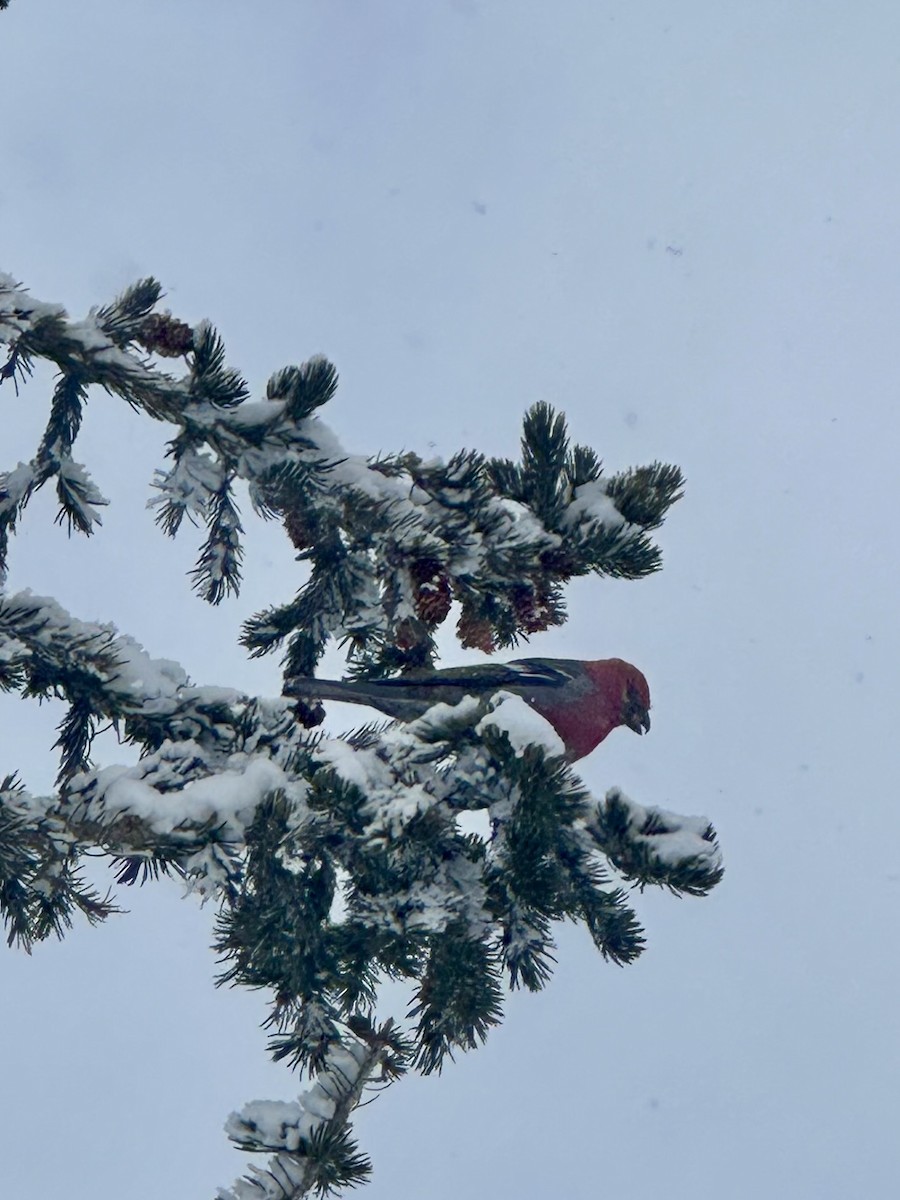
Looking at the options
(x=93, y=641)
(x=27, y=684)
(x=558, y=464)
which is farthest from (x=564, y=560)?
(x=27, y=684)

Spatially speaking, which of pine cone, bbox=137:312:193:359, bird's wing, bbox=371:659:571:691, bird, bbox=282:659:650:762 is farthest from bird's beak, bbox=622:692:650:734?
pine cone, bbox=137:312:193:359

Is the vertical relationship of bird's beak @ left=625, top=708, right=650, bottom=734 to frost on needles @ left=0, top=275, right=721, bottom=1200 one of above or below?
above

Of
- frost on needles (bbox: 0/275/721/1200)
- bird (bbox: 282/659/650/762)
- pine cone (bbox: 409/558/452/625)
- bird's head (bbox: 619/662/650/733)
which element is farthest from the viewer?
bird's head (bbox: 619/662/650/733)

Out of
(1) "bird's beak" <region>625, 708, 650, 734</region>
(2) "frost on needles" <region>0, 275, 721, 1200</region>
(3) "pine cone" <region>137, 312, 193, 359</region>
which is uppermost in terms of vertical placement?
(1) "bird's beak" <region>625, 708, 650, 734</region>

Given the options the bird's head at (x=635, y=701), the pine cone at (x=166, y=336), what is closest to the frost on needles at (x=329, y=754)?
the pine cone at (x=166, y=336)

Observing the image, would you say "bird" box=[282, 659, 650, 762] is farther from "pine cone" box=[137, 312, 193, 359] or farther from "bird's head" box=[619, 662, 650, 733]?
"pine cone" box=[137, 312, 193, 359]

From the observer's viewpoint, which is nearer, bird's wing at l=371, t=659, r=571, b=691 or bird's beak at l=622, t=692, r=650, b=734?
bird's wing at l=371, t=659, r=571, b=691

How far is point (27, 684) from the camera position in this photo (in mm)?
2910

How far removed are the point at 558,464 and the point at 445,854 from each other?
1.07m

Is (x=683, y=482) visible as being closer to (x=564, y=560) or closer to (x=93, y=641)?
(x=564, y=560)

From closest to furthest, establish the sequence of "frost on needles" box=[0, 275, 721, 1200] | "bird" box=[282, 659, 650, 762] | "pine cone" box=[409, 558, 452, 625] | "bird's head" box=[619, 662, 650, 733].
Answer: "frost on needles" box=[0, 275, 721, 1200] < "pine cone" box=[409, 558, 452, 625] < "bird" box=[282, 659, 650, 762] < "bird's head" box=[619, 662, 650, 733]

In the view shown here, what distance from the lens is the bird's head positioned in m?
4.75

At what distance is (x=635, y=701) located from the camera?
479cm

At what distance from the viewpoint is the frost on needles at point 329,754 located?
7.35 feet
